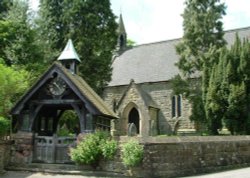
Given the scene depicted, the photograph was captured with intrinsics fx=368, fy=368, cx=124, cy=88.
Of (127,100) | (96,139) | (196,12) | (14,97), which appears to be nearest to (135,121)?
(127,100)

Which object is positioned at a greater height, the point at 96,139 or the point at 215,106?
the point at 215,106

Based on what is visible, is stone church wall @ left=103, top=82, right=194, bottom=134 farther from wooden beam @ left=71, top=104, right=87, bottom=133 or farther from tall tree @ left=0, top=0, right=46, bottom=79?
wooden beam @ left=71, top=104, right=87, bottom=133

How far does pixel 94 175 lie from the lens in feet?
44.2

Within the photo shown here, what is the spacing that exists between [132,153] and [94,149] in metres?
1.64

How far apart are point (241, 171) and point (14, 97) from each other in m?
12.4

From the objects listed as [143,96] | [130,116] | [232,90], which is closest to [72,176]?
[232,90]

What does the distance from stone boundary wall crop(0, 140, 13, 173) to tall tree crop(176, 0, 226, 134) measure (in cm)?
1388

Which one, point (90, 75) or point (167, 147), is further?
point (90, 75)

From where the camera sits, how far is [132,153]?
1272cm

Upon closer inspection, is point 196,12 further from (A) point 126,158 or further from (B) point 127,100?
(A) point 126,158

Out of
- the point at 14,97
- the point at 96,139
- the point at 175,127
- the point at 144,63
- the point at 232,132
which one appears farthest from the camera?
the point at 144,63

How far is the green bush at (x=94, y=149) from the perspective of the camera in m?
13.4

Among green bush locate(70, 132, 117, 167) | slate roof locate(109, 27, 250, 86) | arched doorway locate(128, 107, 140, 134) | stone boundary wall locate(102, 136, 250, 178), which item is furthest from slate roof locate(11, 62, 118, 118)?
slate roof locate(109, 27, 250, 86)

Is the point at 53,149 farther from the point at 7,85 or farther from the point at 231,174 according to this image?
the point at 231,174
